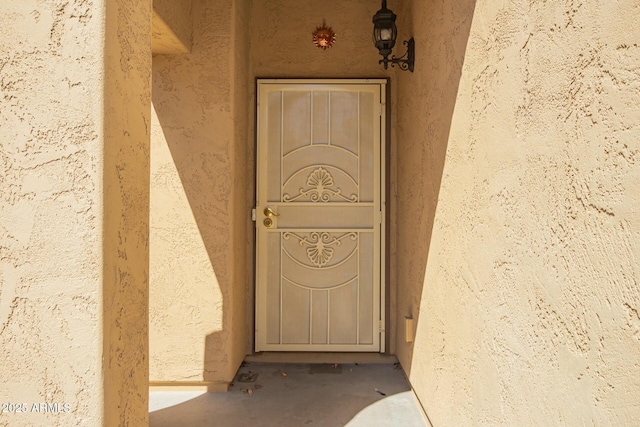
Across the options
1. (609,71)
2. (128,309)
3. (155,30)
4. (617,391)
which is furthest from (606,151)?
(155,30)

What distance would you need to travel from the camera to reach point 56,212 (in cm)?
148

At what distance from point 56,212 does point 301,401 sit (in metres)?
2.22

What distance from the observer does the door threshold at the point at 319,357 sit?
4.00 meters

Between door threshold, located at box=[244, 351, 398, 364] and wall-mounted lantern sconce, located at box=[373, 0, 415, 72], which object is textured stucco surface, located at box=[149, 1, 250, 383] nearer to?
door threshold, located at box=[244, 351, 398, 364]

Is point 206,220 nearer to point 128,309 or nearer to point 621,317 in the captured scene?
point 128,309

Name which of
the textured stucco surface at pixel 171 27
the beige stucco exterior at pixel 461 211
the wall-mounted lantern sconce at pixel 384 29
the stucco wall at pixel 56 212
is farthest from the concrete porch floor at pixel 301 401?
the textured stucco surface at pixel 171 27

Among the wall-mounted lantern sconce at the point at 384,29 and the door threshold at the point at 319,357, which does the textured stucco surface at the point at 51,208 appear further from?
the door threshold at the point at 319,357

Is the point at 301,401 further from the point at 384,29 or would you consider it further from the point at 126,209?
the point at 384,29

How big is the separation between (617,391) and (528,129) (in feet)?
2.47

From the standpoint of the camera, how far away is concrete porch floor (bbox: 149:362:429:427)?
292 cm

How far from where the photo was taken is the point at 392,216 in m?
4.18

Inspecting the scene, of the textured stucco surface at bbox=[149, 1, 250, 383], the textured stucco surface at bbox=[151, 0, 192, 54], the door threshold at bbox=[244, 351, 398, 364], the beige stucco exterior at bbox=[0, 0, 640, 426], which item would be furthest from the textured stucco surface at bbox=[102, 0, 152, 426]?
the door threshold at bbox=[244, 351, 398, 364]

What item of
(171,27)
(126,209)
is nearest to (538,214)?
(126,209)

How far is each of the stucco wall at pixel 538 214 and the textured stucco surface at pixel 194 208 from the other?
1526 millimetres
